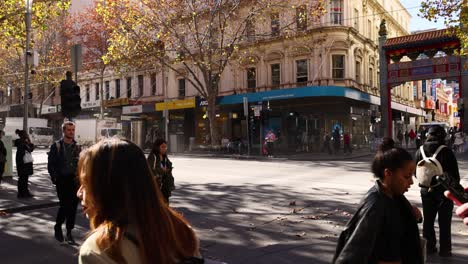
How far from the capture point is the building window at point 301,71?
31.4 metres

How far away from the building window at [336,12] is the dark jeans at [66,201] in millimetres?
26921

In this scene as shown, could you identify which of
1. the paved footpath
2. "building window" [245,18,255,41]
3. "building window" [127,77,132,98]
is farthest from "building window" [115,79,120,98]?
the paved footpath

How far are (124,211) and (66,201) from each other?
5.34 meters

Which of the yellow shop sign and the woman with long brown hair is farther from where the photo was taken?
the yellow shop sign

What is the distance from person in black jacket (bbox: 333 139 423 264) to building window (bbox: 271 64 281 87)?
30.1m

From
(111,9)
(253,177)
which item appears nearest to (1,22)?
(111,9)

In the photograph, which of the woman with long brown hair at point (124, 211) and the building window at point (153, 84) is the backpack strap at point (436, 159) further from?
the building window at point (153, 84)

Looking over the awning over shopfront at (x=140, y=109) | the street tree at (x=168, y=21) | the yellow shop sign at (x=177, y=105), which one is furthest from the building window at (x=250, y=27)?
the awning over shopfront at (x=140, y=109)

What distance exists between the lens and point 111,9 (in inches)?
1006

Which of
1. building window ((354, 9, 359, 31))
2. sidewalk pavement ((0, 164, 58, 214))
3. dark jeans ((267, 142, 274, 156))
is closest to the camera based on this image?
sidewalk pavement ((0, 164, 58, 214))

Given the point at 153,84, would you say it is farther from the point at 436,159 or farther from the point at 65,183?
the point at 436,159

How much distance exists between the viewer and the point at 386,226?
2561 millimetres

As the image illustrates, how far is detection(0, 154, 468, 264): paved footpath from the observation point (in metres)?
5.91

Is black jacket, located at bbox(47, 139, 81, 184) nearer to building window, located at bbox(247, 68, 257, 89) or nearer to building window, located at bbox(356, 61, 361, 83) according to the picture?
building window, located at bbox(247, 68, 257, 89)
